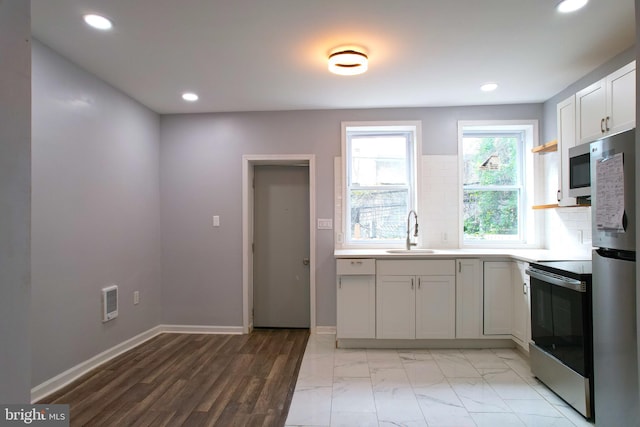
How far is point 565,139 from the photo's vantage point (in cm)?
285

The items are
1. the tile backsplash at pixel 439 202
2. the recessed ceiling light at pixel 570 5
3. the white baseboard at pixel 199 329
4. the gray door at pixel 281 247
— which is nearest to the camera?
the recessed ceiling light at pixel 570 5

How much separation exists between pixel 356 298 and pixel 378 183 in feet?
4.55

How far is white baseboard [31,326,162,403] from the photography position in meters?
2.45

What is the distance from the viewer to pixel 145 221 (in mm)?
3717

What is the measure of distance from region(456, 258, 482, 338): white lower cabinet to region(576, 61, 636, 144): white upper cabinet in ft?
4.57

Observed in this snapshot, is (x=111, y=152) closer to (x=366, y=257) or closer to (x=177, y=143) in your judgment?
(x=177, y=143)

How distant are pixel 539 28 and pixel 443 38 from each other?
2.00 feet

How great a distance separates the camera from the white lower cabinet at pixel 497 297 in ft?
10.9

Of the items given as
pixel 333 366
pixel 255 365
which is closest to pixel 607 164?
pixel 333 366

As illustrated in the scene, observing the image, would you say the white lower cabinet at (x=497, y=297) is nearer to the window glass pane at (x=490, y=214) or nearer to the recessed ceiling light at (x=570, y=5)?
the window glass pane at (x=490, y=214)

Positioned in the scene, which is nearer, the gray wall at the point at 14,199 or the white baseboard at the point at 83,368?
the gray wall at the point at 14,199

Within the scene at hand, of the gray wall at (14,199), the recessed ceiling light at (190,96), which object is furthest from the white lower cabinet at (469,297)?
the gray wall at (14,199)

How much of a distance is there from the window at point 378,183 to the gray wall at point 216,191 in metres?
0.22

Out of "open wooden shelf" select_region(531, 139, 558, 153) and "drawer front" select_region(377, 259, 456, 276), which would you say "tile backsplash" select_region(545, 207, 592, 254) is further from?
"drawer front" select_region(377, 259, 456, 276)
